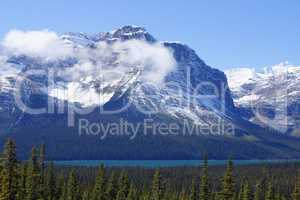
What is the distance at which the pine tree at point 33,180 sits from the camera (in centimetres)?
9424

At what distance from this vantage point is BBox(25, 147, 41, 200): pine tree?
94.2 metres

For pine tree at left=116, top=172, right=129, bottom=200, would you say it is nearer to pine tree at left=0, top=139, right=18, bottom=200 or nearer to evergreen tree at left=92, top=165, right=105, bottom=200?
evergreen tree at left=92, top=165, right=105, bottom=200

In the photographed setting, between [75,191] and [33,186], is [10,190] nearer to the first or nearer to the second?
[33,186]

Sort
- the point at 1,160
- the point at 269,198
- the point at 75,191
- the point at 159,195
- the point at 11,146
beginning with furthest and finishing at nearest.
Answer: the point at 75,191 < the point at 269,198 < the point at 159,195 < the point at 1,160 < the point at 11,146

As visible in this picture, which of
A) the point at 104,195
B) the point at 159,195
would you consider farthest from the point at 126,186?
the point at 159,195

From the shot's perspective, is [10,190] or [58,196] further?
[58,196]

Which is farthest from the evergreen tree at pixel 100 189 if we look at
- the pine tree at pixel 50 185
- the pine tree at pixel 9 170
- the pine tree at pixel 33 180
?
the pine tree at pixel 9 170

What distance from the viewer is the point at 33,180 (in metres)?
95.1

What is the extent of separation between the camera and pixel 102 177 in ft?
444

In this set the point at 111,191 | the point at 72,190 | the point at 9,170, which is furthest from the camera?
the point at 111,191

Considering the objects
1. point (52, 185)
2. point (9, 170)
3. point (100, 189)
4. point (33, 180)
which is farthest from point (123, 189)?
point (9, 170)

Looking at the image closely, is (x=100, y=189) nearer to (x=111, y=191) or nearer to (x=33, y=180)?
(x=111, y=191)

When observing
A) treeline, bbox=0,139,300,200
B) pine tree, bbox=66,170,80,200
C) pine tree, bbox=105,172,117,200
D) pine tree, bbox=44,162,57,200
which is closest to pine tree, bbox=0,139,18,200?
treeline, bbox=0,139,300,200

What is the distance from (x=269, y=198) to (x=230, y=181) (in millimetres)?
36209
